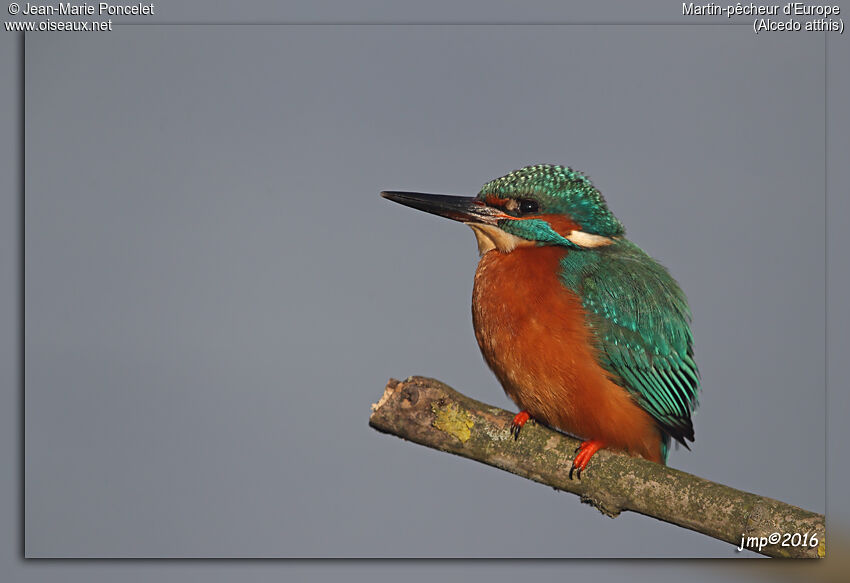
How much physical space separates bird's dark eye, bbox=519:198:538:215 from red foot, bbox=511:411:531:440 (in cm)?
73

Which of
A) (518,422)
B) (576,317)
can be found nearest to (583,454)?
(518,422)

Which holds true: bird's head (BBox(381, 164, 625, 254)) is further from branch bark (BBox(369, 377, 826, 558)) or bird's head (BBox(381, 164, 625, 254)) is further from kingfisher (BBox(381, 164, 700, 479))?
branch bark (BBox(369, 377, 826, 558))

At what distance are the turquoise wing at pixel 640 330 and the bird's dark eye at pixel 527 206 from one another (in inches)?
8.3

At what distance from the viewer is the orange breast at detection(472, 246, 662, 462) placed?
3049 mm

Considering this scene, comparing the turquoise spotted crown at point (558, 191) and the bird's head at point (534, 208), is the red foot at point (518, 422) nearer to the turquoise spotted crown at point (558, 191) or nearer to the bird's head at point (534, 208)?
the bird's head at point (534, 208)

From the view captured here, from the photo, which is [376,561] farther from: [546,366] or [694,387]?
[694,387]

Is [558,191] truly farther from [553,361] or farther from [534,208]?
[553,361]

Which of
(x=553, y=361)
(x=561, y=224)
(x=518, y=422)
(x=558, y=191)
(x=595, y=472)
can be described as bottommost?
(x=595, y=472)

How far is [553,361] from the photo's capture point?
3.04 metres

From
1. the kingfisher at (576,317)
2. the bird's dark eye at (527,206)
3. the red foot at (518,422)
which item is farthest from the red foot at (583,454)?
the bird's dark eye at (527,206)

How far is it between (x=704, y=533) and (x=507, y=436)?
673 millimetres

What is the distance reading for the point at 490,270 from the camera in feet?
10.7

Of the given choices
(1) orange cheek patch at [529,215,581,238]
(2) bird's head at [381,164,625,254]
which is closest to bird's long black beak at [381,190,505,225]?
(2) bird's head at [381,164,625,254]

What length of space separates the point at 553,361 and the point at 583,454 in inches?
12.8
